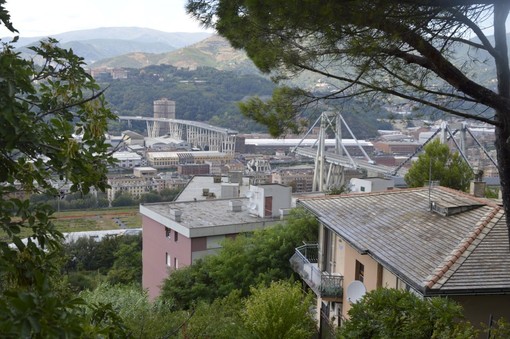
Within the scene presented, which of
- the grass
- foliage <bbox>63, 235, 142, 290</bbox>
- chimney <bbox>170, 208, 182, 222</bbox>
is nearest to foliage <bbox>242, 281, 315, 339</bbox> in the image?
chimney <bbox>170, 208, 182, 222</bbox>

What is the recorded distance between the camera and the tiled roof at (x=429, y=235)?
21.7ft

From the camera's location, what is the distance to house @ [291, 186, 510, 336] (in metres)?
6.59

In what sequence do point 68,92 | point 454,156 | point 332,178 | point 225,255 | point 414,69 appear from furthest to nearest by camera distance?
point 332,178, point 454,156, point 225,255, point 414,69, point 68,92

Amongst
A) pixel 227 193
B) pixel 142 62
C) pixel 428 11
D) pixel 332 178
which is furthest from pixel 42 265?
pixel 142 62

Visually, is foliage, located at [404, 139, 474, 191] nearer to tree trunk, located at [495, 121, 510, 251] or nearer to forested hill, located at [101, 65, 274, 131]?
tree trunk, located at [495, 121, 510, 251]

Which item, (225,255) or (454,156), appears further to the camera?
(454,156)

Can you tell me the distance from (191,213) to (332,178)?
83.6 feet

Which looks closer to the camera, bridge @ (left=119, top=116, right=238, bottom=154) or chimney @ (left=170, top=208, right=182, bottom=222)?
chimney @ (left=170, top=208, right=182, bottom=222)

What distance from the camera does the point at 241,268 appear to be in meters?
13.7

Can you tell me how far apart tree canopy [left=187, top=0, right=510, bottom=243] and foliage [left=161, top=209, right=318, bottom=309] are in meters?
8.28

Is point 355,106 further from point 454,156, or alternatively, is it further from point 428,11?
point 454,156

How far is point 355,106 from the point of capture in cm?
624

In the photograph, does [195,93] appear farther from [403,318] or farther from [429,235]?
[403,318]

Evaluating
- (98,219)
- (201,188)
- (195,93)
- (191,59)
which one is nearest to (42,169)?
(201,188)
